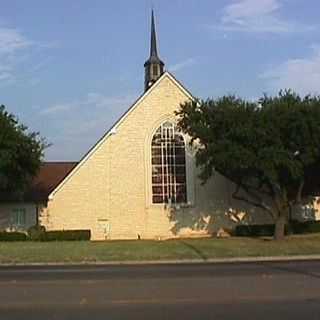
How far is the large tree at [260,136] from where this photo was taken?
124 feet

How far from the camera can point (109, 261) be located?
28.1 m

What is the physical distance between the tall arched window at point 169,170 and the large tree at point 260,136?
30.4 ft

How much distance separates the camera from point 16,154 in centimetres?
4456

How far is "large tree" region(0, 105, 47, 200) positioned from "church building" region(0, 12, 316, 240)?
4.15 metres

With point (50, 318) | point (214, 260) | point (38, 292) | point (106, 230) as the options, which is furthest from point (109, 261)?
point (106, 230)

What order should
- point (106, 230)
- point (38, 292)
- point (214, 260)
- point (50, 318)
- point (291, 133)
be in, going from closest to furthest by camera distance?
point (50, 318) < point (38, 292) < point (214, 260) < point (291, 133) < point (106, 230)

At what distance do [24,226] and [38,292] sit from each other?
1473 inches

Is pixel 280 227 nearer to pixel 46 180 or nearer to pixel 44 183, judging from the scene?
pixel 44 183

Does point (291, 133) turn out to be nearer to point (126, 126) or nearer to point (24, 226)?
point (126, 126)

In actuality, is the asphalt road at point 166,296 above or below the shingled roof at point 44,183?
below

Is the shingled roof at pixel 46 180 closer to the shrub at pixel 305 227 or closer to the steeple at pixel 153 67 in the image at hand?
the steeple at pixel 153 67

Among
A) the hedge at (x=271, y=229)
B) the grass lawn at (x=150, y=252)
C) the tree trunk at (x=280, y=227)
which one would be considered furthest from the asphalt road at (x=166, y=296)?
the hedge at (x=271, y=229)

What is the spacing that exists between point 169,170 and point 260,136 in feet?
43.1

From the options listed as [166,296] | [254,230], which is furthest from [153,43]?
[166,296]
